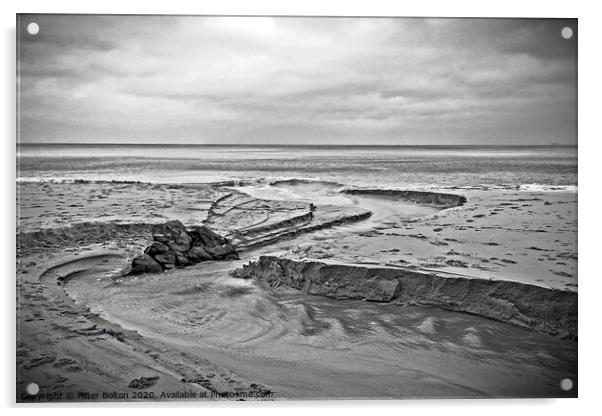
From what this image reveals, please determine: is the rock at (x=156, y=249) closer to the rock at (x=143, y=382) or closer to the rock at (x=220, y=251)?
the rock at (x=220, y=251)

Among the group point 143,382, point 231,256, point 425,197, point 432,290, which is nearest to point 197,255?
point 231,256

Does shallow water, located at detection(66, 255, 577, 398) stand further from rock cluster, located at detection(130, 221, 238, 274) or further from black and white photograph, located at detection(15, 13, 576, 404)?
rock cluster, located at detection(130, 221, 238, 274)

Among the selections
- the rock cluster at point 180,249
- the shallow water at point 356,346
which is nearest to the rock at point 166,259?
the rock cluster at point 180,249

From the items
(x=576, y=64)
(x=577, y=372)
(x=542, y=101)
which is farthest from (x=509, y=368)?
(x=576, y=64)

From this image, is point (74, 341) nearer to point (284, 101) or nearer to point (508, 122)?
point (284, 101)

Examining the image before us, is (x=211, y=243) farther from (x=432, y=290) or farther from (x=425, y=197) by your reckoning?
(x=425, y=197)
